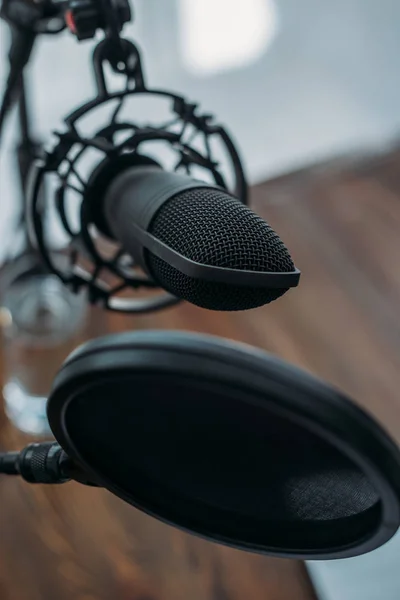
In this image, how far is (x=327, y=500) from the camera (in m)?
0.44

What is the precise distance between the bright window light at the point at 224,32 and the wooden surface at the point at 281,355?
0.53 metres

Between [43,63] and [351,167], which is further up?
[43,63]

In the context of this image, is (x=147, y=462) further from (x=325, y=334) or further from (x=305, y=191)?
(x=305, y=191)

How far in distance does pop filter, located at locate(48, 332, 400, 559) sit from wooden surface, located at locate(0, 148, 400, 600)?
0.21 meters

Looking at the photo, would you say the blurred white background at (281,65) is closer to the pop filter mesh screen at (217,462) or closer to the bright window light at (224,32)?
the bright window light at (224,32)

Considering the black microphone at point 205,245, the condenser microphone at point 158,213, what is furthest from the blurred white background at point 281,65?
the black microphone at point 205,245

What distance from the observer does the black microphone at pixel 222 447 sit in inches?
13.5

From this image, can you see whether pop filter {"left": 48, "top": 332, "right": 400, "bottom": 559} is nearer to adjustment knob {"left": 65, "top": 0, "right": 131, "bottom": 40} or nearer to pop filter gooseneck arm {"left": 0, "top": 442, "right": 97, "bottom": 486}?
pop filter gooseneck arm {"left": 0, "top": 442, "right": 97, "bottom": 486}

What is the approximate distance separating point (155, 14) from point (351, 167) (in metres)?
0.52

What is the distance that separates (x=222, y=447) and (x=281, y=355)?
0.45 m

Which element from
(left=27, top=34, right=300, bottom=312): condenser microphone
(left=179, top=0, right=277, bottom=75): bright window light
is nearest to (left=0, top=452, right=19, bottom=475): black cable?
(left=27, top=34, right=300, bottom=312): condenser microphone

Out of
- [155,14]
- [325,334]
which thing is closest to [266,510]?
[325,334]

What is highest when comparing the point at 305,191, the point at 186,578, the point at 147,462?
the point at 147,462

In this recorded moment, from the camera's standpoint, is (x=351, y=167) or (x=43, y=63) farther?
(x=43, y=63)
